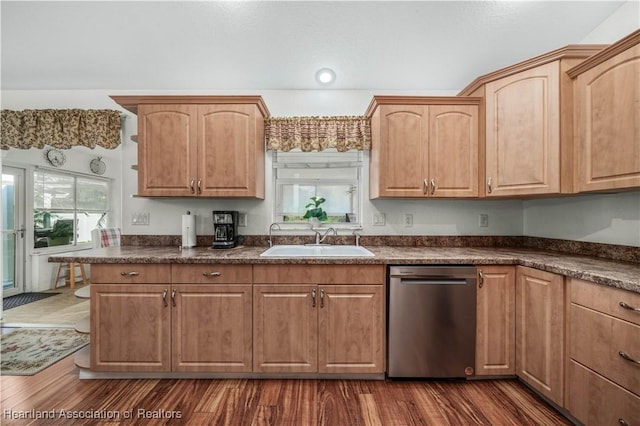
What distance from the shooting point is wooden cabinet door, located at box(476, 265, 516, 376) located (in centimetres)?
198

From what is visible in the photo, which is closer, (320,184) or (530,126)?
(530,126)

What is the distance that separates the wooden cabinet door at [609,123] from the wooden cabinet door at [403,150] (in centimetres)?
97

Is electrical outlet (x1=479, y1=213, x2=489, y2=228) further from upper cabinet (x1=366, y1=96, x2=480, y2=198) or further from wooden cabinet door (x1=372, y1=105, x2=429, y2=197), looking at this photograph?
wooden cabinet door (x1=372, y1=105, x2=429, y2=197)

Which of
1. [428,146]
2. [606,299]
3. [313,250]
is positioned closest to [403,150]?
[428,146]

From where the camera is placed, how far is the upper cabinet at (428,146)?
2.33 meters

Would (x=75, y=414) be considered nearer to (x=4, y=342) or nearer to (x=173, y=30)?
(x=4, y=342)

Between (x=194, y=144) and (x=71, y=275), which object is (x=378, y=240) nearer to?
(x=194, y=144)

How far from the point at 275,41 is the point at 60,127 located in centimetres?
227

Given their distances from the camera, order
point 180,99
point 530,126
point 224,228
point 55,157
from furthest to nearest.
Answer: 1. point 55,157
2. point 224,228
3. point 180,99
4. point 530,126

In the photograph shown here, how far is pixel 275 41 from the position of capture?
2379 millimetres

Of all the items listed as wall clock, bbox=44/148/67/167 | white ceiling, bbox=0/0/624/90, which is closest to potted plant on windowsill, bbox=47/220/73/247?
wall clock, bbox=44/148/67/167

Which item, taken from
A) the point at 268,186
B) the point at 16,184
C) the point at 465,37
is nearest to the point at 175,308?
the point at 268,186

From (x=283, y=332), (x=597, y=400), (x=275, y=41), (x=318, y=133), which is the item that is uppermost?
(x=275, y=41)

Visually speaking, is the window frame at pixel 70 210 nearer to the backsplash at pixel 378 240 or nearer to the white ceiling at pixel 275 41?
the white ceiling at pixel 275 41
